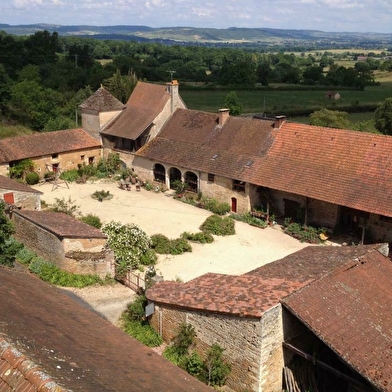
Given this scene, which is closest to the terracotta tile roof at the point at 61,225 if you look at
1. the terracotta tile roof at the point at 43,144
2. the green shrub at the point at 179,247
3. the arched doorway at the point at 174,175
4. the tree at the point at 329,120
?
the green shrub at the point at 179,247

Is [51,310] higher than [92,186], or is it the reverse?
[51,310]

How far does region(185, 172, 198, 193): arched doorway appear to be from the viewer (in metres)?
34.7

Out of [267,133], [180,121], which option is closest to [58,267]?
[267,133]

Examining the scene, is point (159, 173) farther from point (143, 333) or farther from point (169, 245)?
point (143, 333)

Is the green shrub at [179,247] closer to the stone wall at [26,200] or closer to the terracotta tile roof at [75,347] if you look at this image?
the stone wall at [26,200]

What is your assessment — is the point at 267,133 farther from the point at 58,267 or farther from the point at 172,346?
the point at 172,346

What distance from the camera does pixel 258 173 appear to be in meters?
30.6

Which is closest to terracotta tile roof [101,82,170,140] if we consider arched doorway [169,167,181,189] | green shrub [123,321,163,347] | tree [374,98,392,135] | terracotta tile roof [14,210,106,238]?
arched doorway [169,167,181,189]

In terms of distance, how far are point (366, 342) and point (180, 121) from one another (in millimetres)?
28008

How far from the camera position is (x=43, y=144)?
38844mm

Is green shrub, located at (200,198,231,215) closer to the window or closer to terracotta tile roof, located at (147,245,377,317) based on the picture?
the window

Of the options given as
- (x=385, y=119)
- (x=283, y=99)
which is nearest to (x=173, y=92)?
(x=385, y=119)

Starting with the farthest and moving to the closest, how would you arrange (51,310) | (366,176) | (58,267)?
1. (366,176)
2. (58,267)
3. (51,310)

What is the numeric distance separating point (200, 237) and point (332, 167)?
8.83 meters
